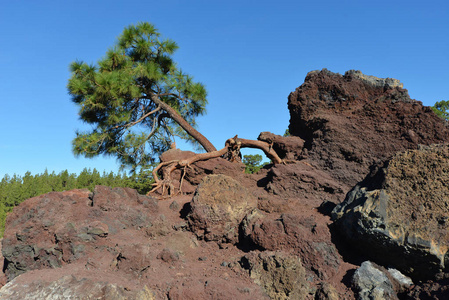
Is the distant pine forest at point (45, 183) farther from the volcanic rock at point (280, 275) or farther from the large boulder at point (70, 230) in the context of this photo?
the volcanic rock at point (280, 275)

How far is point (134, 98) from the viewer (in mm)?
11781

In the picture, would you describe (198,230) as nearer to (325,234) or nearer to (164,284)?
(164,284)

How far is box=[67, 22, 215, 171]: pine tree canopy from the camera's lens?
1080 centimetres

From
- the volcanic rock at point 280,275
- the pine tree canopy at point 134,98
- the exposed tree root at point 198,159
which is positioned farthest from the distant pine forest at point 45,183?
the volcanic rock at point 280,275

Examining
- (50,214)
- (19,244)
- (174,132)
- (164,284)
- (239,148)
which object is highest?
(174,132)

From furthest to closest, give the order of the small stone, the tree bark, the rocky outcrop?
the tree bark < the small stone < the rocky outcrop

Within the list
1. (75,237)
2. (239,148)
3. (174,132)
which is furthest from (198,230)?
(174,132)

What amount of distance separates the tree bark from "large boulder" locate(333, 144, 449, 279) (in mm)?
7457

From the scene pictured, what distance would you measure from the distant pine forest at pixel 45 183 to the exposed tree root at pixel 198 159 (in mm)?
6375

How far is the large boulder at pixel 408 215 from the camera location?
Result: 3.03m

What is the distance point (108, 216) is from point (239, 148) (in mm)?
3285

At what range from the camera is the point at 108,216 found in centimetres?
386

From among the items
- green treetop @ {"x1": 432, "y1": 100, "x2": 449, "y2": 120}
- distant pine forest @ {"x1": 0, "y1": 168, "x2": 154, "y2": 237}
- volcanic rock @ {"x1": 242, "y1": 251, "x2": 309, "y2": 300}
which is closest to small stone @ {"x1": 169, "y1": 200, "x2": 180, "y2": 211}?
volcanic rock @ {"x1": 242, "y1": 251, "x2": 309, "y2": 300}

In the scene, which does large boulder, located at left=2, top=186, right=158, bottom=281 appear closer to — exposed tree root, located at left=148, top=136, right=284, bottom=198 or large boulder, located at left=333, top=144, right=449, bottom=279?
exposed tree root, located at left=148, top=136, right=284, bottom=198
